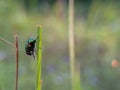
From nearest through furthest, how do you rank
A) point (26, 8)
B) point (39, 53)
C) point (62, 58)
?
point (39, 53) < point (62, 58) < point (26, 8)

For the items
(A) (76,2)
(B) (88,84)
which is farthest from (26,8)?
(B) (88,84)

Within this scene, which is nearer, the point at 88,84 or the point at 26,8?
the point at 88,84

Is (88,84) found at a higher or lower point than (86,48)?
lower

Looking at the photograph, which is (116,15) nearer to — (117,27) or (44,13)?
(117,27)

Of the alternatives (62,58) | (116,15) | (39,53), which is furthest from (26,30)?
(39,53)

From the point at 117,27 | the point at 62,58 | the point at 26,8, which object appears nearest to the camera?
the point at 62,58

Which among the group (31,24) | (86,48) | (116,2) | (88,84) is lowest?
(88,84)

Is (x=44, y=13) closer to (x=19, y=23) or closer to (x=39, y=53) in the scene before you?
(x=19, y=23)
